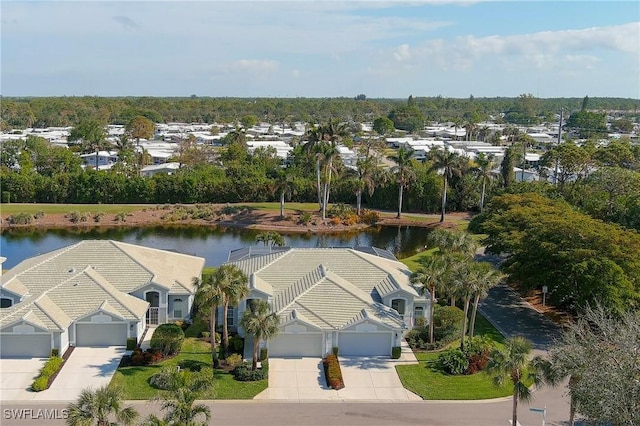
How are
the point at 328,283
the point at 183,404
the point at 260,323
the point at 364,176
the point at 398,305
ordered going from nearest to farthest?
the point at 183,404
the point at 260,323
the point at 328,283
the point at 398,305
the point at 364,176

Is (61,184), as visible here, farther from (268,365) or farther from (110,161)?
(268,365)

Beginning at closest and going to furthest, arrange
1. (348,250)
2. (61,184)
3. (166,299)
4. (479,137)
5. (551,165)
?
(166,299) → (348,250) → (61,184) → (551,165) → (479,137)

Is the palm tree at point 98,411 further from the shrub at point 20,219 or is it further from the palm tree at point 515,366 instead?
the shrub at point 20,219

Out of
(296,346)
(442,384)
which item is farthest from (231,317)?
(442,384)

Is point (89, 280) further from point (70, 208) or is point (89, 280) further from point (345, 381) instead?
point (70, 208)

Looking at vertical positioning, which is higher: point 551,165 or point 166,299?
point 551,165

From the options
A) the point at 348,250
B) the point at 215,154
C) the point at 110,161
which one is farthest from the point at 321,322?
the point at 110,161

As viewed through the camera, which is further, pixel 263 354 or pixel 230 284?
pixel 263 354

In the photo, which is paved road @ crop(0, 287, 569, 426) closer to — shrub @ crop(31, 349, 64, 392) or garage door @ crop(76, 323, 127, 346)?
shrub @ crop(31, 349, 64, 392)
